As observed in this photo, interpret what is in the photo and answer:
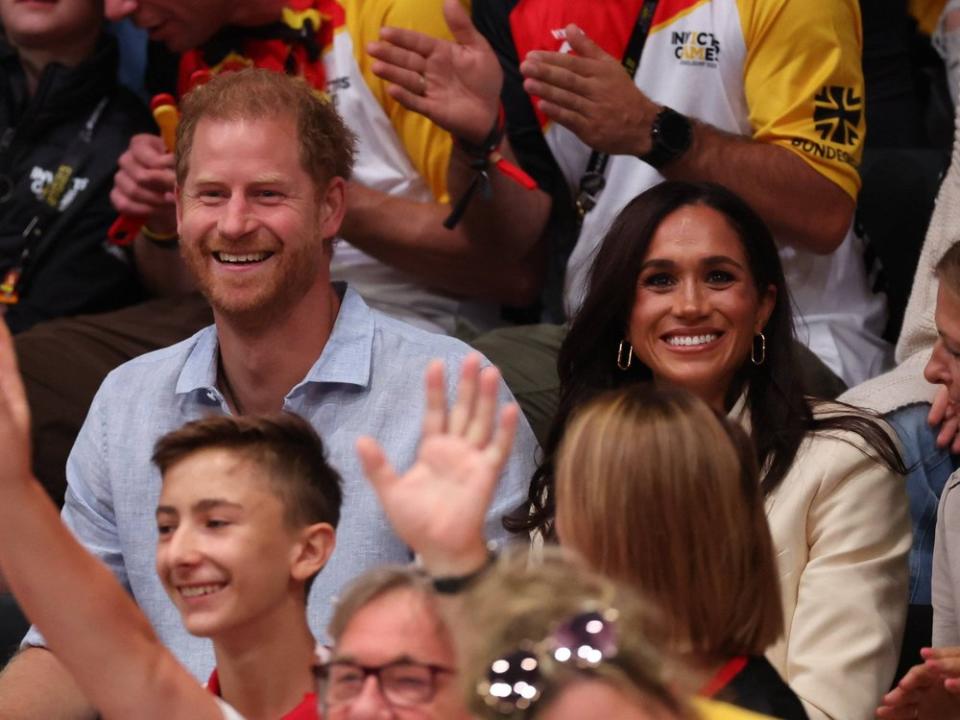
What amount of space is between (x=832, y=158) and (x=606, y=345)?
633mm

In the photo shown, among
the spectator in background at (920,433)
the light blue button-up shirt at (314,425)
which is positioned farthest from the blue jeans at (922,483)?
the light blue button-up shirt at (314,425)

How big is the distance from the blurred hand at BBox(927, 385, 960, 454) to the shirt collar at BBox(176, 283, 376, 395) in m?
0.90

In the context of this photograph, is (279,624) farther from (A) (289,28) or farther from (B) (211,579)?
(A) (289,28)

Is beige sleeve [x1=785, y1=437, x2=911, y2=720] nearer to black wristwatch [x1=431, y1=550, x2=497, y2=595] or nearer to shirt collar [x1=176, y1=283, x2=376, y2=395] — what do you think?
shirt collar [x1=176, y1=283, x2=376, y2=395]

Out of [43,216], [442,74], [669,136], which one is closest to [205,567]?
[442,74]

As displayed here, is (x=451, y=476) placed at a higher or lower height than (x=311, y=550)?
higher

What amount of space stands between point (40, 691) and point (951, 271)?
1.40m

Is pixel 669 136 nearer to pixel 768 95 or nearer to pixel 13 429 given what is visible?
pixel 768 95

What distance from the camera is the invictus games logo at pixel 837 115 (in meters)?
3.13

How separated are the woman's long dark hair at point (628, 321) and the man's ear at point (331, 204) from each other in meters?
0.40

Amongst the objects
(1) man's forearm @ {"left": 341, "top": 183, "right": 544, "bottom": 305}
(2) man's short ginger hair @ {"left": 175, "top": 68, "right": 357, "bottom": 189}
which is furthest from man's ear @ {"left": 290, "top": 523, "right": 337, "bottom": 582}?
(1) man's forearm @ {"left": 341, "top": 183, "right": 544, "bottom": 305}

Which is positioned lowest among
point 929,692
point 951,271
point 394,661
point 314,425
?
point 929,692

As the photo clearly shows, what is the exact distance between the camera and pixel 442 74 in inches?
119

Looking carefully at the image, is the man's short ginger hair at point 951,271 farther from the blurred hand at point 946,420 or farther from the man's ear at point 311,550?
the man's ear at point 311,550
